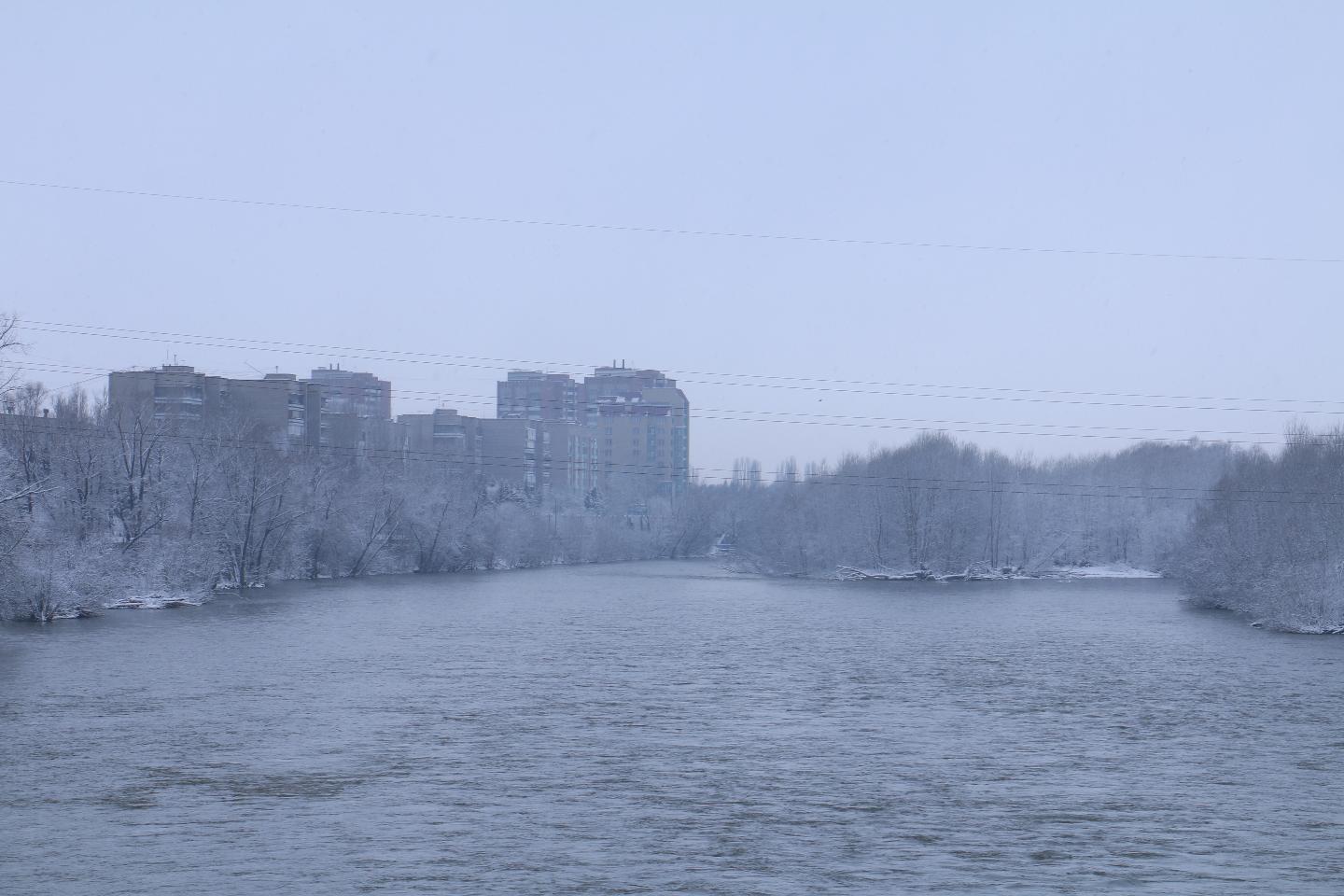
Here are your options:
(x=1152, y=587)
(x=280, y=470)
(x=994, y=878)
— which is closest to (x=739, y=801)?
(x=994, y=878)

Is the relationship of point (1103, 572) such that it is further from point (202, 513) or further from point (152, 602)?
point (152, 602)

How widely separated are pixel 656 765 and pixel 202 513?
54.1m

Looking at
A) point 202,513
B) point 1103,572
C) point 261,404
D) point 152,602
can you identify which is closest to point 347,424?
point 261,404

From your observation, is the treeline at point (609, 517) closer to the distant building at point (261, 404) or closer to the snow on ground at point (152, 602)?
the snow on ground at point (152, 602)

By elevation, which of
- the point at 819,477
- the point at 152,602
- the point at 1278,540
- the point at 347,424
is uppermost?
the point at 347,424

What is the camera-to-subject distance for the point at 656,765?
73.3ft

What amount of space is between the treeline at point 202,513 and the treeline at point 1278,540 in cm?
4850

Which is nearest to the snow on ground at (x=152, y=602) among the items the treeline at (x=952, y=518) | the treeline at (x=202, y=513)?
the treeline at (x=202, y=513)

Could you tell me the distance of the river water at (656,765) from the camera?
1564cm

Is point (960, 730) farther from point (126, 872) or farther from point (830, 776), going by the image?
point (126, 872)

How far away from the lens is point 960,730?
26.8 metres

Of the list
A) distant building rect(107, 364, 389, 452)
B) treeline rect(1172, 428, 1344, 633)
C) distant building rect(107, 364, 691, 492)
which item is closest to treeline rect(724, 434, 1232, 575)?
distant building rect(107, 364, 691, 492)

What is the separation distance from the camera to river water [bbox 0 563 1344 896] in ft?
51.3

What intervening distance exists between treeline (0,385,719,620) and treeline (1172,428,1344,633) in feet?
159
